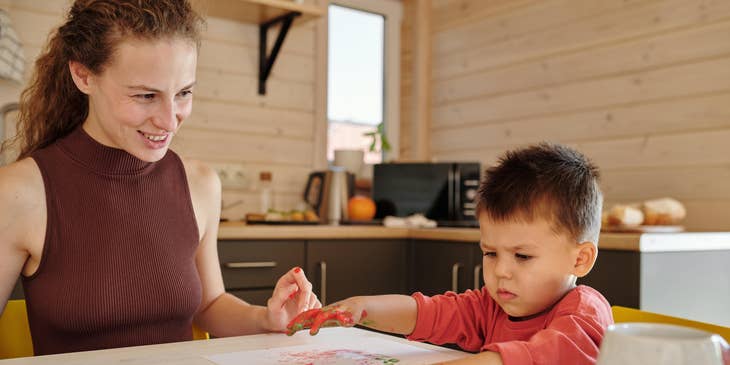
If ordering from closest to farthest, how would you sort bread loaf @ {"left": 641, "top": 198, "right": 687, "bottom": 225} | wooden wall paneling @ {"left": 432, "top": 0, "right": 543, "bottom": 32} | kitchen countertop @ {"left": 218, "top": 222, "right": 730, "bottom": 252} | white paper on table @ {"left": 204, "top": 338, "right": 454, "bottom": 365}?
1. white paper on table @ {"left": 204, "top": 338, "right": 454, "bottom": 365}
2. kitchen countertop @ {"left": 218, "top": 222, "right": 730, "bottom": 252}
3. bread loaf @ {"left": 641, "top": 198, "right": 687, "bottom": 225}
4. wooden wall paneling @ {"left": 432, "top": 0, "right": 543, "bottom": 32}

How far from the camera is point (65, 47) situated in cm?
135

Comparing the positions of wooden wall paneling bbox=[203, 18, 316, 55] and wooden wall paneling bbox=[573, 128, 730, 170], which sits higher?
wooden wall paneling bbox=[203, 18, 316, 55]

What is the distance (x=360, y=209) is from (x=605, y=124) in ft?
3.25

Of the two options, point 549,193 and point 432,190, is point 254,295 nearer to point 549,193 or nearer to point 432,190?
point 432,190

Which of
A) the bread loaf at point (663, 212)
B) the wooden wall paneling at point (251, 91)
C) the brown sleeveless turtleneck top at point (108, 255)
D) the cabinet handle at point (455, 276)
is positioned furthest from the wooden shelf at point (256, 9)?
the brown sleeveless turtleneck top at point (108, 255)

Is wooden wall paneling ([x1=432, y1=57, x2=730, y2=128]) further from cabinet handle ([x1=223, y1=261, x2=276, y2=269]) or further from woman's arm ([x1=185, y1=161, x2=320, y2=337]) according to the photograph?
woman's arm ([x1=185, y1=161, x2=320, y2=337])

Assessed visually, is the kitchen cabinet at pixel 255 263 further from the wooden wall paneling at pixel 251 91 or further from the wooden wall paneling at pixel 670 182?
the wooden wall paneling at pixel 670 182

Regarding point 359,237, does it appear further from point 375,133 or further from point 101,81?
point 101,81

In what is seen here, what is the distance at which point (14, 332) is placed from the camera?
1336 millimetres

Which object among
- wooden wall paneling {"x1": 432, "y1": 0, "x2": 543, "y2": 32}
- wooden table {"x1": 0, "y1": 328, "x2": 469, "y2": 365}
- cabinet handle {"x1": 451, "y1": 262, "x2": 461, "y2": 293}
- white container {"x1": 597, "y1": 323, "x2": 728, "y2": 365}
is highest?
wooden wall paneling {"x1": 432, "y1": 0, "x2": 543, "y2": 32}

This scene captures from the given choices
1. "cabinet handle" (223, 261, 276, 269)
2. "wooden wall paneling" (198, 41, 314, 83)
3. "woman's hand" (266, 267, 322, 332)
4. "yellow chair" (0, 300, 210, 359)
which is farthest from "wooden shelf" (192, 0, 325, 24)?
"woman's hand" (266, 267, 322, 332)

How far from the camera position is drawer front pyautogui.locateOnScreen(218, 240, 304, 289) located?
8.02 ft

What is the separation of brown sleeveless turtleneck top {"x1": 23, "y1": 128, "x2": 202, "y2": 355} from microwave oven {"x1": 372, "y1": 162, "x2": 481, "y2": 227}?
163cm

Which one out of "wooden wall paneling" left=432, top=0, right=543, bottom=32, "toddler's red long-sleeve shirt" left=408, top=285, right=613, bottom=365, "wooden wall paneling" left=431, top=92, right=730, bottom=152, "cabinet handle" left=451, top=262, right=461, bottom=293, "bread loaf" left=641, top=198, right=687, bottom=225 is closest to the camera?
"toddler's red long-sleeve shirt" left=408, top=285, right=613, bottom=365
